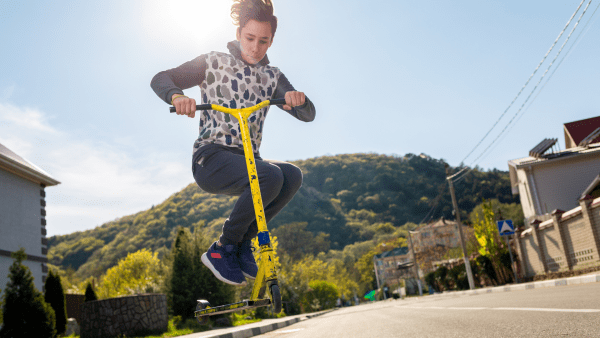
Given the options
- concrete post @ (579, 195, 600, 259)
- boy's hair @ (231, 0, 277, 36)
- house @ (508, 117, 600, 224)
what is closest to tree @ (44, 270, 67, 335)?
boy's hair @ (231, 0, 277, 36)

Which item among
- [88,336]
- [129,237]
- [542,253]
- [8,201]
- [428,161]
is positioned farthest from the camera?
[428,161]

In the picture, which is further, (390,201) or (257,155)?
(390,201)

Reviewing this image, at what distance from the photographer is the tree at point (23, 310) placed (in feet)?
36.6

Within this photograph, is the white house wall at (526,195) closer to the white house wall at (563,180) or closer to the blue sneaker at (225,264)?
the white house wall at (563,180)

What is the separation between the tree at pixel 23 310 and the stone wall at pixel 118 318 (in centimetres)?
91

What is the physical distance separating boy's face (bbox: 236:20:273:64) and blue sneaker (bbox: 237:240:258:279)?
1381 mm

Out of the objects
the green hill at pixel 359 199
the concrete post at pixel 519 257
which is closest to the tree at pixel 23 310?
the concrete post at pixel 519 257

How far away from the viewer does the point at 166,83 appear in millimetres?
3123

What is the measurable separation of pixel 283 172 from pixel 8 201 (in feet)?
51.3

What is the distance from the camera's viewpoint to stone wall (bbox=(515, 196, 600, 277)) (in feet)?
48.1

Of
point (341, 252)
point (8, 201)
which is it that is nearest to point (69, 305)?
point (8, 201)

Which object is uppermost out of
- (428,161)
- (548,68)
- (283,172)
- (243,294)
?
(428,161)

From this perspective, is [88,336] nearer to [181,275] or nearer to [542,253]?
[181,275]

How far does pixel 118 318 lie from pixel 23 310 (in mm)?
Result: 2396
